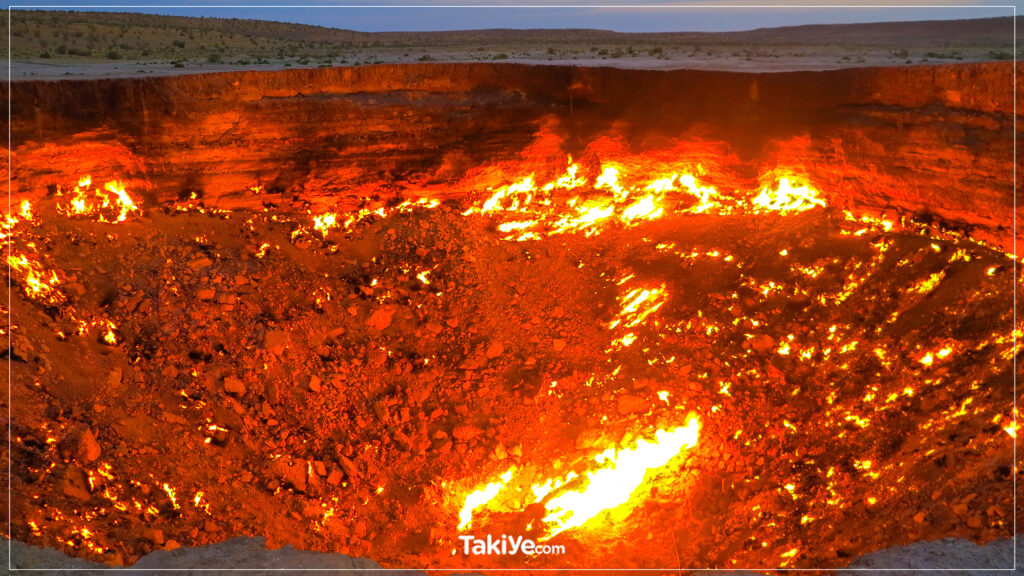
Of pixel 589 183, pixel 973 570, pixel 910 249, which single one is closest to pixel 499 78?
pixel 589 183

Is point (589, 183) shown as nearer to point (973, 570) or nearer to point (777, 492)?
point (777, 492)

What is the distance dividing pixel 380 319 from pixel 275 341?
1.36 meters

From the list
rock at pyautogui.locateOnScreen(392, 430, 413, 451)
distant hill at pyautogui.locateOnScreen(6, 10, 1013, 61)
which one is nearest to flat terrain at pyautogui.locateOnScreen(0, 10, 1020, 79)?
distant hill at pyautogui.locateOnScreen(6, 10, 1013, 61)

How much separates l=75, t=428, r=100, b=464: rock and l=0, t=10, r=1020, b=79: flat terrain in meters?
4.86

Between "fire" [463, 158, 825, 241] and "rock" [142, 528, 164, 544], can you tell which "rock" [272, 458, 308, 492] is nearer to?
"rock" [142, 528, 164, 544]

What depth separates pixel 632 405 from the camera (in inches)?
355

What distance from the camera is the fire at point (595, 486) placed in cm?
809

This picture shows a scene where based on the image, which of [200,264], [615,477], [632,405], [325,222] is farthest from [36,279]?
[632,405]

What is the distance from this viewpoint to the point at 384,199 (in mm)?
10383

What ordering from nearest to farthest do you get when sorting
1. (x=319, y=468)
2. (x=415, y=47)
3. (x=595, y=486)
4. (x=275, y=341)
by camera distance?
1. (x=319, y=468)
2. (x=595, y=486)
3. (x=275, y=341)
4. (x=415, y=47)

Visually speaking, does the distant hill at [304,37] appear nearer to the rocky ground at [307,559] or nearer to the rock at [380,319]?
the rock at [380,319]

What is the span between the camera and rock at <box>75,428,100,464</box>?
7.02m

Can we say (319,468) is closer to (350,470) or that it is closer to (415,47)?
(350,470)

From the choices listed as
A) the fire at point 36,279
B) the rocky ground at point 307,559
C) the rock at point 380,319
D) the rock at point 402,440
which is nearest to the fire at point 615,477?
the rocky ground at point 307,559
